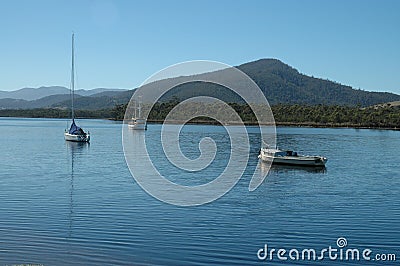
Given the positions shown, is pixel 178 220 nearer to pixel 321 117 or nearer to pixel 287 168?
pixel 287 168

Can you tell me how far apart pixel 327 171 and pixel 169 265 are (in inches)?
1121

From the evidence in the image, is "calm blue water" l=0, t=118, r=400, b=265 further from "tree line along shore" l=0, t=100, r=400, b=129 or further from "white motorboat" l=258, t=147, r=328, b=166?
"tree line along shore" l=0, t=100, r=400, b=129

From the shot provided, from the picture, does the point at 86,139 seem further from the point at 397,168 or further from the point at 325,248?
the point at 325,248

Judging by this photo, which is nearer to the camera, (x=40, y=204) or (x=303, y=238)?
(x=303, y=238)

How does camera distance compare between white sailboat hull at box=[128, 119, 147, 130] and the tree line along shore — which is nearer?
white sailboat hull at box=[128, 119, 147, 130]

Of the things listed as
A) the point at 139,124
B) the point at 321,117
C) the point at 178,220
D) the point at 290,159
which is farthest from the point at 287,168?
the point at 321,117

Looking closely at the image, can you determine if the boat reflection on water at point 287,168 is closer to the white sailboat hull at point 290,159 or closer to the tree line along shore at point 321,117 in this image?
the white sailboat hull at point 290,159

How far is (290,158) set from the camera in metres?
44.1

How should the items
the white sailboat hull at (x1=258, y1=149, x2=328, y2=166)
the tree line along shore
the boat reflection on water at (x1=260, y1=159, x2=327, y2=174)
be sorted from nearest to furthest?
the boat reflection on water at (x1=260, y1=159, x2=327, y2=174)
the white sailboat hull at (x1=258, y1=149, x2=328, y2=166)
the tree line along shore

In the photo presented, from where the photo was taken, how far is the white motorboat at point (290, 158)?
141ft

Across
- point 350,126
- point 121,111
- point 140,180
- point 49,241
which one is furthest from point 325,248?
point 121,111

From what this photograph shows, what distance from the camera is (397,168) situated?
43812 mm

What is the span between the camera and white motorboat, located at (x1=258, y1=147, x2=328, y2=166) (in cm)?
4291

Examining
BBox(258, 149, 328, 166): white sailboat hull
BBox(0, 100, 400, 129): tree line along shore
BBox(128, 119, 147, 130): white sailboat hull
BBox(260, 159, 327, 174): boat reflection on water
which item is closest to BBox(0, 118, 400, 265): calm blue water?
BBox(260, 159, 327, 174): boat reflection on water
